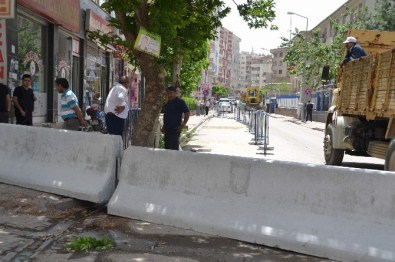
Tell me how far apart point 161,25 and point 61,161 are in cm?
255

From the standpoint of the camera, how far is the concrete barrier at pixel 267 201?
14.2 feet

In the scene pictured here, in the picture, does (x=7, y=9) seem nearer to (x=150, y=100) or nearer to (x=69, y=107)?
(x=69, y=107)

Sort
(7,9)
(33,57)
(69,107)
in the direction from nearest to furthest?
(7,9) < (69,107) < (33,57)

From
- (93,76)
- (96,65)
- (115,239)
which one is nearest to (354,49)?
(115,239)

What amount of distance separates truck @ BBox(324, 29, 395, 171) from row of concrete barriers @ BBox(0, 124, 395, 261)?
335 cm

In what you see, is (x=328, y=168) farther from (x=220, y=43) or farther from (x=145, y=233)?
(x=220, y=43)

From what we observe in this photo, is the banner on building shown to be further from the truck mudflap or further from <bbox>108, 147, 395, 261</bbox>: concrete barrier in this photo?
the truck mudflap

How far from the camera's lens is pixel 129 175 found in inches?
231

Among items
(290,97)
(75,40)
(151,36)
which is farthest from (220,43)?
(151,36)

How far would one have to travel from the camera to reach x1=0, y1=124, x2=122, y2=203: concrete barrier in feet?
20.0

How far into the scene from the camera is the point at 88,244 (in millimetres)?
4555

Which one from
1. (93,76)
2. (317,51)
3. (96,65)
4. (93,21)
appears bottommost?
(93,76)

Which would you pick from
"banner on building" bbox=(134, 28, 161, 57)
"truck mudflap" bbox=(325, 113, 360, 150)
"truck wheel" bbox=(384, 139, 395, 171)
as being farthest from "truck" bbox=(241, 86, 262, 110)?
"banner on building" bbox=(134, 28, 161, 57)

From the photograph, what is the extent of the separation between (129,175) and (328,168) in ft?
7.97
